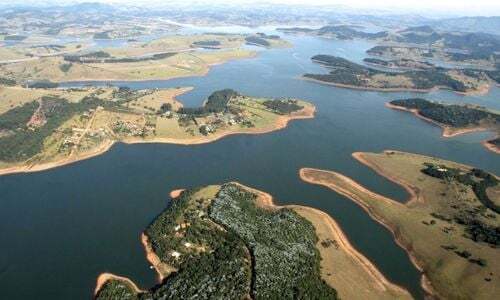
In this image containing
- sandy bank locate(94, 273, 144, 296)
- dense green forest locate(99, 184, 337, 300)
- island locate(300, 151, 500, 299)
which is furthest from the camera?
island locate(300, 151, 500, 299)

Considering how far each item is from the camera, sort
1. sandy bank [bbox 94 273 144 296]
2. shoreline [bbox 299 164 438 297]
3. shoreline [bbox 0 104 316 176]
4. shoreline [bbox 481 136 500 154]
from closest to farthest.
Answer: sandy bank [bbox 94 273 144 296]
shoreline [bbox 299 164 438 297]
shoreline [bbox 0 104 316 176]
shoreline [bbox 481 136 500 154]

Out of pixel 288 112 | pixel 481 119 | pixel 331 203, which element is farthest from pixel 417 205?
pixel 481 119

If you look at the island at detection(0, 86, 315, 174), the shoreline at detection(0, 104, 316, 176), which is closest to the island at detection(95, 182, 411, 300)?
the shoreline at detection(0, 104, 316, 176)

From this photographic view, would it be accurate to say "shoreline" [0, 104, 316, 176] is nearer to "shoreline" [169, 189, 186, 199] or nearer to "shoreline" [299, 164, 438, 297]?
"shoreline" [169, 189, 186, 199]

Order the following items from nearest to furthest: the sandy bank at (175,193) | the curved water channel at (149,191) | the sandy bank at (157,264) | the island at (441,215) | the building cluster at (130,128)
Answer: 1. the sandy bank at (157,264)
2. the island at (441,215)
3. the curved water channel at (149,191)
4. the sandy bank at (175,193)
5. the building cluster at (130,128)

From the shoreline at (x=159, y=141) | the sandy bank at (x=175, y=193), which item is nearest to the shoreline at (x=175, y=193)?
the sandy bank at (x=175, y=193)

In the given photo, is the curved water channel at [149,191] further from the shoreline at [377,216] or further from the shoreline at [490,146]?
the shoreline at [490,146]
